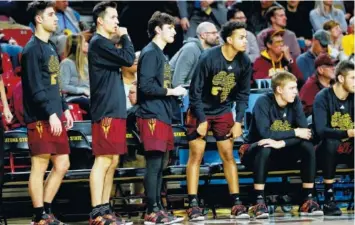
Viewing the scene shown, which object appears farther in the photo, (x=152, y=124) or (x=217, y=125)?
(x=217, y=125)

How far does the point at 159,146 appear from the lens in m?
8.16

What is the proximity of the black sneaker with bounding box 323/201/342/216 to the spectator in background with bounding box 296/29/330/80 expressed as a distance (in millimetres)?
3243

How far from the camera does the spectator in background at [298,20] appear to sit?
1436 cm

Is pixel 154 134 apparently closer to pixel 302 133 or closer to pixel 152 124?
pixel 152 124

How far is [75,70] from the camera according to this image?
33.6ft

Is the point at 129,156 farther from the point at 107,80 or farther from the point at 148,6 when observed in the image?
the point at 148,6

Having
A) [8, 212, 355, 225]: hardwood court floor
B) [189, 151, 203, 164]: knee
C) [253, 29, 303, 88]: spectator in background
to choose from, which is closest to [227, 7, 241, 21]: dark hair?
[253, 29, 303, 88]: spectator in background

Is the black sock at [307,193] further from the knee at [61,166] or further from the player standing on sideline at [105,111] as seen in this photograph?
the knee at [61,166]

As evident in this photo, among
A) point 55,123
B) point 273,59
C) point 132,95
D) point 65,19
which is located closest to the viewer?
point 55,123

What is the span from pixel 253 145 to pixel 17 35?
410 cm

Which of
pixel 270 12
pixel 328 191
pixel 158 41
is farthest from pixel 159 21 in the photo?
pixel 270 12

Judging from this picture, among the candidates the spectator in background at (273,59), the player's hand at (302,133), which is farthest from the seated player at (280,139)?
the spectator in background at (273,59)

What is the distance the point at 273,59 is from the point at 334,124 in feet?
7.28

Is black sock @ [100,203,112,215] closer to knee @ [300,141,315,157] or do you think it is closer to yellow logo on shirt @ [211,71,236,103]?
yellow logo on shirt @ [211,71,236,103]
